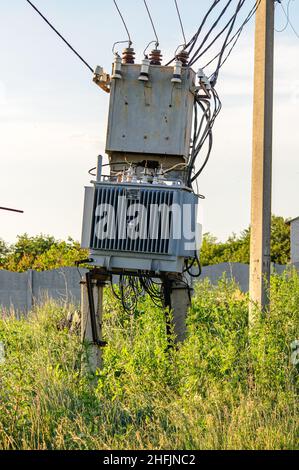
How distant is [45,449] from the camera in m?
8.53

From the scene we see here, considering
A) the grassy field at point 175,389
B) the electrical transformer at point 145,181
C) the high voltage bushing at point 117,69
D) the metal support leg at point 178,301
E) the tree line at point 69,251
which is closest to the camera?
the grassy field at point 175,389

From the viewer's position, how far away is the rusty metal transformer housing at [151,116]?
38.3ft

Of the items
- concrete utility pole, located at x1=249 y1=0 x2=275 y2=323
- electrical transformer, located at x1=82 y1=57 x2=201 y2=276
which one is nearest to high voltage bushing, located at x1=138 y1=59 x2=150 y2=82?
electrical transformer, located at x1=82 y1=57 x2=201 y2=276

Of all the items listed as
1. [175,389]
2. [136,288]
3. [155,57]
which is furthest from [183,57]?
[175,389]

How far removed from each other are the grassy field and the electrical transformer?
1.07 m

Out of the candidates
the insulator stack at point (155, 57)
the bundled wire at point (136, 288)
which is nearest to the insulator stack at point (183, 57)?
the insulator stack at point (155, 57)

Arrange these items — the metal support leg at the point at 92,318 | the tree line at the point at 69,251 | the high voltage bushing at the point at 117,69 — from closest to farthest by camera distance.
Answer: the metal support leg at the point at 92,318 < the high voltage bushing at the point at 117,69 < the tree line at the point at 69,251

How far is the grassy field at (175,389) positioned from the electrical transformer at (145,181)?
1072mm

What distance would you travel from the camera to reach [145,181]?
11.3 m

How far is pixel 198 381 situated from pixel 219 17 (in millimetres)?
5389

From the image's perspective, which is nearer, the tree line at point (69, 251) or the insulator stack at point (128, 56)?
the insulator stack at point (128, 56)

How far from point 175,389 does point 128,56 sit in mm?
4033

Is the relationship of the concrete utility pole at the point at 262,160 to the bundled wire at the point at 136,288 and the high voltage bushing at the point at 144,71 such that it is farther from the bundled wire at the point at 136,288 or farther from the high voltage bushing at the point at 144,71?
Answer: the high voltage bushing at the point at 144,71
